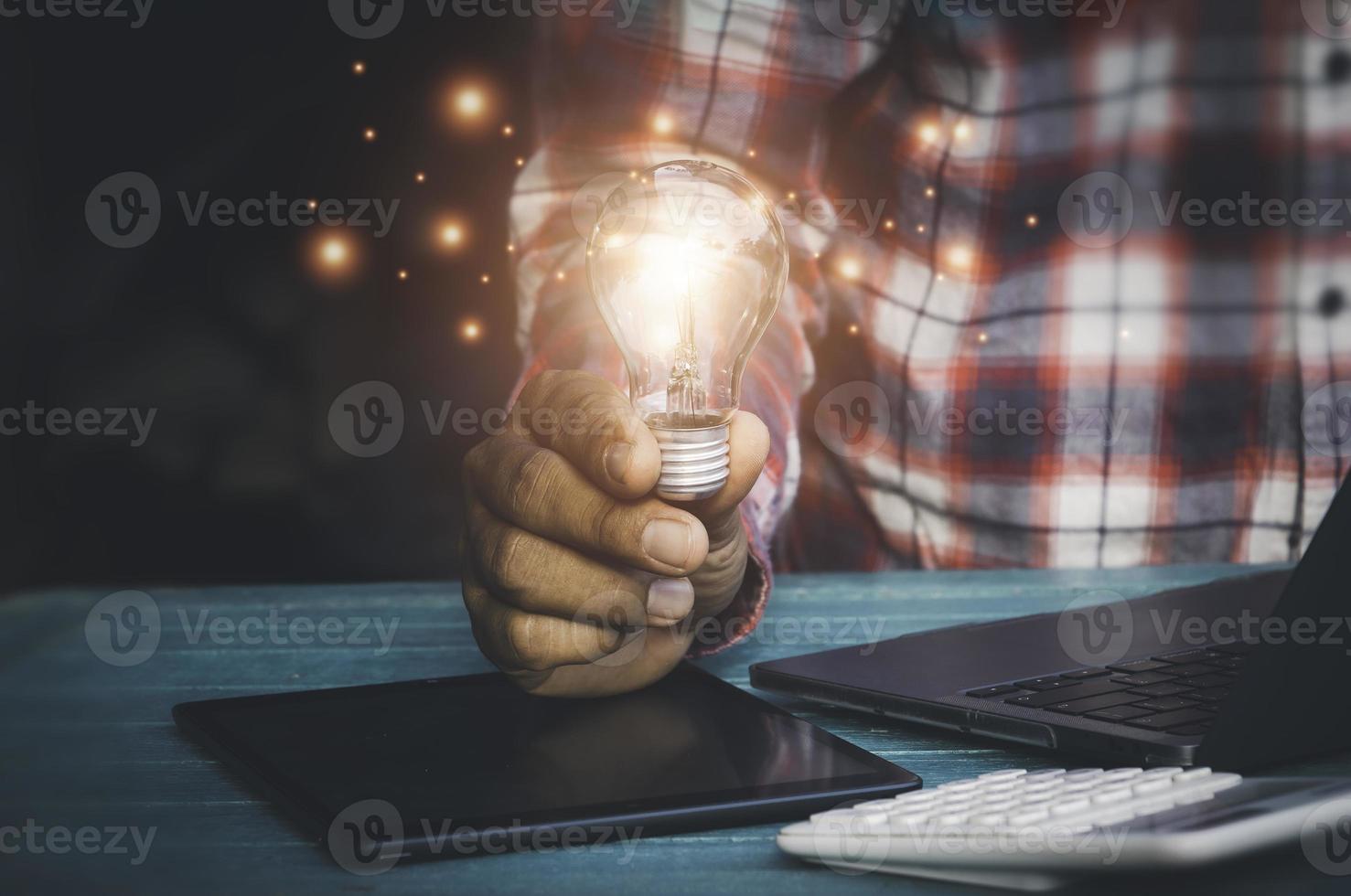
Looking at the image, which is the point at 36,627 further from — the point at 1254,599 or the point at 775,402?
the point at 1254,599

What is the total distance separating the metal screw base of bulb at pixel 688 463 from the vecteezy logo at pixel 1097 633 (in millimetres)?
205

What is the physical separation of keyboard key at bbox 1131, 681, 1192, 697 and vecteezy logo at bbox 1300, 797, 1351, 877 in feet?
0.45

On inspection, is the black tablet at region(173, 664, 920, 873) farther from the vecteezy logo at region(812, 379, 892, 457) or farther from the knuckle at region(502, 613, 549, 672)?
the vecteezy logo at region(812, 379, 892, 457)

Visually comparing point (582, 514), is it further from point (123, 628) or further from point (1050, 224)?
point (1050, 224)

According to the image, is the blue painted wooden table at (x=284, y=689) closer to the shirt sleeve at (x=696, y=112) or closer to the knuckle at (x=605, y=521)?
the knuckle at (x=605, y=521)

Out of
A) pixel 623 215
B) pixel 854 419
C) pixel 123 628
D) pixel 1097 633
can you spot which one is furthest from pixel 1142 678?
pixel 854 419

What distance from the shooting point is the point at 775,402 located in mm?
1189

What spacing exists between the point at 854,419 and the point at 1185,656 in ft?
2.95

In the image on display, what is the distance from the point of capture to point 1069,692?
535 millimetres

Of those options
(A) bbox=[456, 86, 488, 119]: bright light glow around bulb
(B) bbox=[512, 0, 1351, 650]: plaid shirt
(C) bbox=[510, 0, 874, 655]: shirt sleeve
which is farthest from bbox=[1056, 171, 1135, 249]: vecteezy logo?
(A) bbox=[456, 86, 488, 119]: bright light glow around bulb

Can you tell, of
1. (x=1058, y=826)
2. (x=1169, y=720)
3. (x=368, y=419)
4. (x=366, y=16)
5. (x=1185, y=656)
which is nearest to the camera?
(x=1058, y=826)

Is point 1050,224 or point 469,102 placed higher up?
point 469,102

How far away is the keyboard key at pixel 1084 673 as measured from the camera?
562 millimetres

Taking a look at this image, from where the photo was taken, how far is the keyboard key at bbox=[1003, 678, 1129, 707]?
1.72 ft
